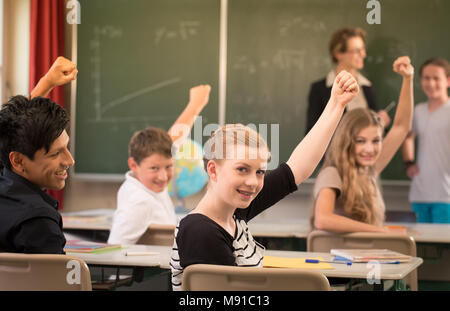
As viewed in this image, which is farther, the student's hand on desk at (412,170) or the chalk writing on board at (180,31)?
the chalk writing on board at (180,31)

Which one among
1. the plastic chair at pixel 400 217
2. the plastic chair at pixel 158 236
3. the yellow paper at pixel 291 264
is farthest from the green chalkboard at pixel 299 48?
the yellow paper at pixel 291 264

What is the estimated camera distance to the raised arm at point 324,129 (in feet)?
5.47

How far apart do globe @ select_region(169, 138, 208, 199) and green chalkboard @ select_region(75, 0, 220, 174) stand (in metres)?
0.90

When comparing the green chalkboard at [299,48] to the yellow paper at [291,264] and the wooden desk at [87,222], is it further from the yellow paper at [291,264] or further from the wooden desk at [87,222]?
the yellow paper at [291,264]

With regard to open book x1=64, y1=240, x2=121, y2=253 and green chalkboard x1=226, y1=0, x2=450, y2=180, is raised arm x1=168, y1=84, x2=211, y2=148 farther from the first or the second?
green chalkboard x1=226, y1=0, x2=450, y2=180

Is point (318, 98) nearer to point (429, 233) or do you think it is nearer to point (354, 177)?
point (429, 233)

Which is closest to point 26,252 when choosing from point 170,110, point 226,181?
point 226,181

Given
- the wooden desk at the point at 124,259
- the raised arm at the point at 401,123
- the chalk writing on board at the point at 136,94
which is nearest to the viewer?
the wooden desk at the point at 124,259

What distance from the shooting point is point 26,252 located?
180cm

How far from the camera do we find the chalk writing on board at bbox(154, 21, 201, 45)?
586cm

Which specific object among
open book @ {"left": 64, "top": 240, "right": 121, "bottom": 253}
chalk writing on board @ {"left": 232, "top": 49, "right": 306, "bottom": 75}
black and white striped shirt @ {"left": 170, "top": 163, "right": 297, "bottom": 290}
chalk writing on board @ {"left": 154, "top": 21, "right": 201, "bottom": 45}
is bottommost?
open book @ {"left": 64, "top": 240, "right": 121, "bottom": 253}

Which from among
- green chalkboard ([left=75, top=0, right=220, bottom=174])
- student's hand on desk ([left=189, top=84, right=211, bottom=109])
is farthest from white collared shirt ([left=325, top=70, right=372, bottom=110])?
green chalkboard ([left=75, top=0, right=220, bottom=174])

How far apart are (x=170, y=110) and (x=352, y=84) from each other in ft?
14.4

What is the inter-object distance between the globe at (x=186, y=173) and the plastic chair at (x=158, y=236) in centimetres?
178
